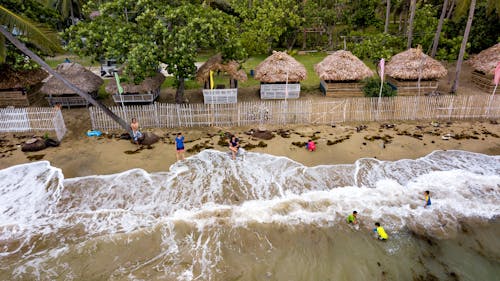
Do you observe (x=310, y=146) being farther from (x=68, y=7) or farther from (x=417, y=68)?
(x=68, y=7)

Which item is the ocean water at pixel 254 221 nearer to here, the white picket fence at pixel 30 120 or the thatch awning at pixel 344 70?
the white picket fence at pixel 30 120

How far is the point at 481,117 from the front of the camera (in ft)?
49.9

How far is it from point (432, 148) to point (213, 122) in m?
9.25

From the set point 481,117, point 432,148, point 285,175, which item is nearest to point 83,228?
point 285,175

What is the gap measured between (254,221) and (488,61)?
636 inches

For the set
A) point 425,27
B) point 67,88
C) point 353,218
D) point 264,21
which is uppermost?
point 264,21

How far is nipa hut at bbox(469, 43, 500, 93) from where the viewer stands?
55.3 feet

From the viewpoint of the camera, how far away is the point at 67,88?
50.6ft

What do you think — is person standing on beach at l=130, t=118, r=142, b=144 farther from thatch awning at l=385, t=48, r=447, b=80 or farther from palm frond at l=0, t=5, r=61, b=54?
thatch awning at l=385, t=48, r=447, b=80

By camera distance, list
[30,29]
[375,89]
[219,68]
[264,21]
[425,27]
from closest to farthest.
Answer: [30,29], [219,68], [375,89], [425,27], [264,21]

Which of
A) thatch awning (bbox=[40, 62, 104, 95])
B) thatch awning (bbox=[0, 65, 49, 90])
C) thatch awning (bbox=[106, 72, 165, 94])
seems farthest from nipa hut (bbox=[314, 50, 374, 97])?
thatch awning (bbox=[0, 65, 49, 90])

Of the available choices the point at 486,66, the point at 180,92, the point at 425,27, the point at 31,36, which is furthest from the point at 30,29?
the point at 425,27

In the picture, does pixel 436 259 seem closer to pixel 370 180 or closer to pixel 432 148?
pixel 370 180

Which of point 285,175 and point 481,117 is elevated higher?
point 481,117
